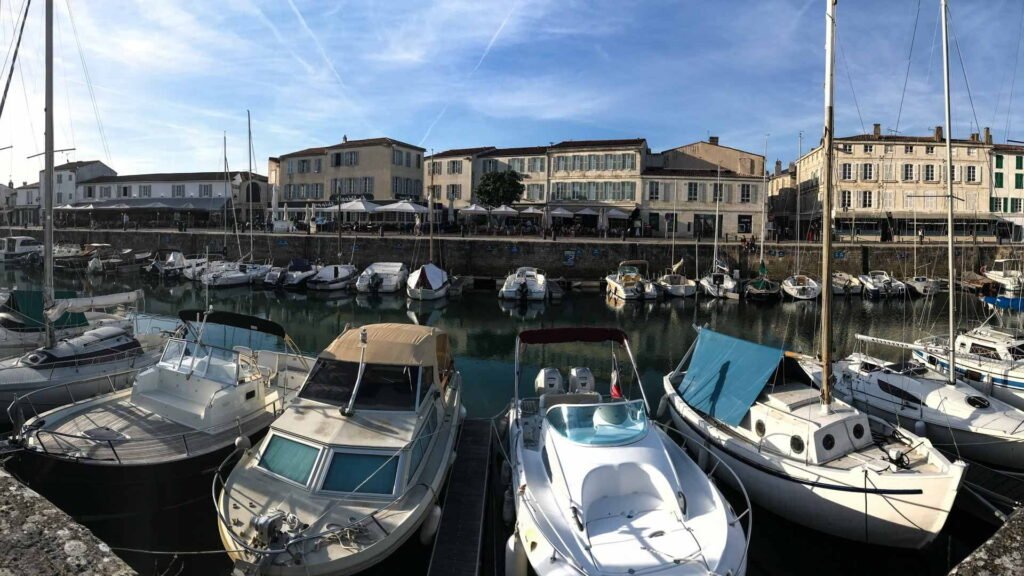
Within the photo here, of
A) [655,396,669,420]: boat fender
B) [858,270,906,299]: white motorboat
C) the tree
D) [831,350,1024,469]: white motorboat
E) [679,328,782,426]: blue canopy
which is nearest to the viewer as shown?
[679,328,782,426]: blue canopy

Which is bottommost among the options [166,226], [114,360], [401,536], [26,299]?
[401,536]

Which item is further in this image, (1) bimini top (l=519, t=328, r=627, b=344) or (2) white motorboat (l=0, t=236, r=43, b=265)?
(2) white motorboat (l=0, t=236, r=43, b=265)

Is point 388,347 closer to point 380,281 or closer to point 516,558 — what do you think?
point 516,558

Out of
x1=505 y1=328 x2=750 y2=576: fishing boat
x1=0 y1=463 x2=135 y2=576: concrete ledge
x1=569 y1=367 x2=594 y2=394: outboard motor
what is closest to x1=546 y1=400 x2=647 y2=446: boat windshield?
x1=505 y1=328 x2=750 y2=576: fishing boat

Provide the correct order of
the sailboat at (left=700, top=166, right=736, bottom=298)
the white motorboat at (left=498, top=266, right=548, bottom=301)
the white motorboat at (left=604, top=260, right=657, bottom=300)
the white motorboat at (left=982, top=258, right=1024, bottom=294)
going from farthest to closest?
1. the sailboat at (left=700, top=166, right=736, bottom=298)
2. the white motorboat at (left=604, top=260, right=657, bottom=300)
3. the white motorboat at (left=498, top=266, right=548, bottom=301)
4. the white motorboat at (left=982, top=258, right=1024, bottom=294)

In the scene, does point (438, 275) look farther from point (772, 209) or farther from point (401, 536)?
point (772, 209)

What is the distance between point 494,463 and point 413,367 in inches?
114

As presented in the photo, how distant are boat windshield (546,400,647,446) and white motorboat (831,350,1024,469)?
700 centimetres

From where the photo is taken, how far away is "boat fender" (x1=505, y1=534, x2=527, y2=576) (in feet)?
26.0

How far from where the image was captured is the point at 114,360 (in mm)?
15086

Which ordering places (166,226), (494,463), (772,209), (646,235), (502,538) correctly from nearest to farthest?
1. (502,538)
2. (494,463)
3. (646,235)
4. (166,226)
5. (772,209)

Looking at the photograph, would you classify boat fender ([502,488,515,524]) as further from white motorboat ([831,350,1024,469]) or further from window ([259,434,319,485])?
white motorboat ([831,350,1024,469])

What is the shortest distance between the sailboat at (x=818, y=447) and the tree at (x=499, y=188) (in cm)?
4343

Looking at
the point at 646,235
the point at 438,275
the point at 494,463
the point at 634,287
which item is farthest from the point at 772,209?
the point at 494,463
